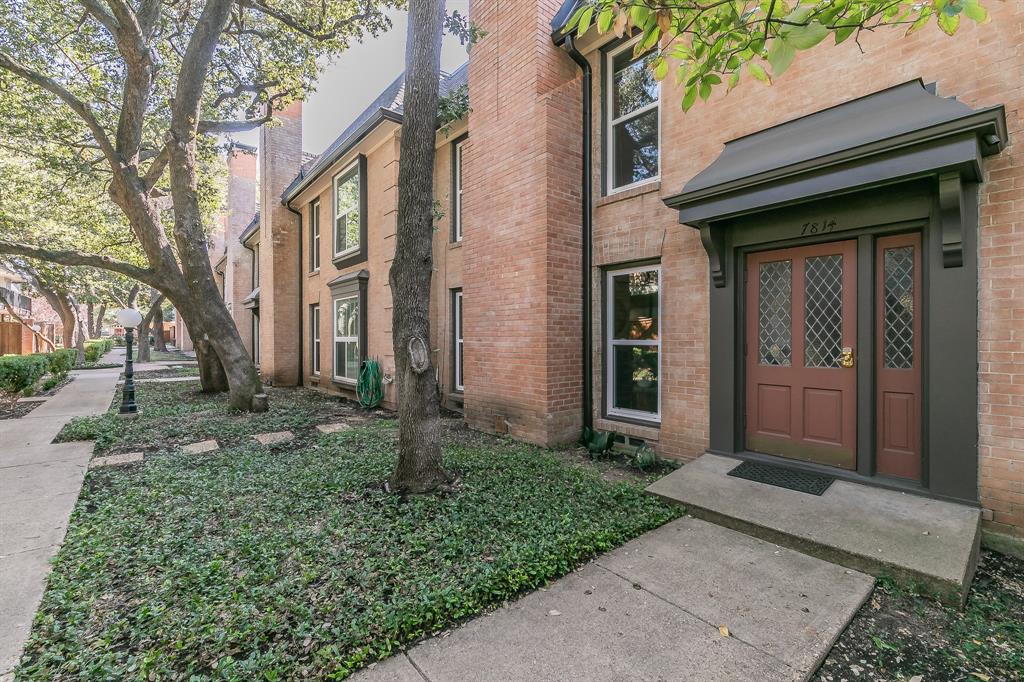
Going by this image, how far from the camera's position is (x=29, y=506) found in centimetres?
425

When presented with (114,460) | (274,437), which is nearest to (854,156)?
(274,437)

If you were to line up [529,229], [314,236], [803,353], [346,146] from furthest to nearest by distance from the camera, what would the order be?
[314,236]
[346,146]
[529,229]
[803,353]

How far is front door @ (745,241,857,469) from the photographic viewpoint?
4.31 m

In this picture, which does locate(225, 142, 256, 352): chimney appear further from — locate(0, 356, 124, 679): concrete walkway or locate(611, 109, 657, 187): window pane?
locate(611, 109, 657, 187): window pane

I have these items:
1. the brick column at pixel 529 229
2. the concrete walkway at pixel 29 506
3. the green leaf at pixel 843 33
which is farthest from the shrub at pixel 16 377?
the green leaf at pixel 843 33

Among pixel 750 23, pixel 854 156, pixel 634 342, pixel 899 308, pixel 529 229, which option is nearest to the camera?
pixel 750 23

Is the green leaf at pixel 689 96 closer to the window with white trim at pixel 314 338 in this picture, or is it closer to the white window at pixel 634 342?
the white window at pixel 634 342

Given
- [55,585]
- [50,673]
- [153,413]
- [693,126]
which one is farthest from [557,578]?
[153,413]

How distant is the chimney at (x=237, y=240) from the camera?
20.8m

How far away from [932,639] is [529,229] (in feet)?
17.9

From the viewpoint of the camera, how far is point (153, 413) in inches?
348

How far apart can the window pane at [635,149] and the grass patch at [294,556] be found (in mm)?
3915

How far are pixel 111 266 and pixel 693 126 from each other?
39.7 feet

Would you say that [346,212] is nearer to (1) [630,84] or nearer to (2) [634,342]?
(1) [630,84]
